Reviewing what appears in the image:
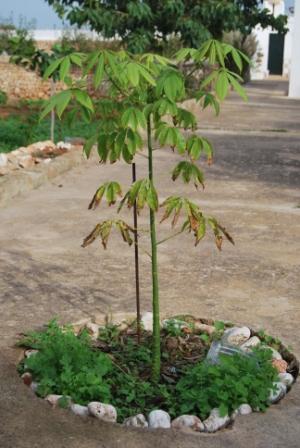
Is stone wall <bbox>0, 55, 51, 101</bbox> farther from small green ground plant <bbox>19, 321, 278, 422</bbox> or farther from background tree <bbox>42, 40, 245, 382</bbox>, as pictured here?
background tree <bbox>42, 40, 245, 382</bbox>

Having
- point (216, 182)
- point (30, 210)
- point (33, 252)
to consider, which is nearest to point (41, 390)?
point (33, 252)

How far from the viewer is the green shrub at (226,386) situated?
3.17 m

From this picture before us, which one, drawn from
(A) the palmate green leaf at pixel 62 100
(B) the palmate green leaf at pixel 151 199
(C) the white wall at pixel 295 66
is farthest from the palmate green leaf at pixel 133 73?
(C) the white wall at pixel 295 66

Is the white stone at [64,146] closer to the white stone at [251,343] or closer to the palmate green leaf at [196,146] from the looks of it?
the white stone at [251,343]

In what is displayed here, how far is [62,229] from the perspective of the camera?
6.38 m

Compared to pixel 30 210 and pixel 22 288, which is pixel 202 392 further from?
pixel 30 210

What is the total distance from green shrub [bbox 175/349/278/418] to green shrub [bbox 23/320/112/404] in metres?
0.35

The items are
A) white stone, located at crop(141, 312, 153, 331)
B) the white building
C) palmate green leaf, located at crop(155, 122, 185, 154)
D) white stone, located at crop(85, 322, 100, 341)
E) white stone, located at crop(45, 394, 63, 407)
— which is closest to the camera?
palmate green leaf, located at crop(155, 122, 185, 154)

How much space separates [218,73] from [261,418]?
140 cm

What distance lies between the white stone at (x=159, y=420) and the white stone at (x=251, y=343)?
0.76 m

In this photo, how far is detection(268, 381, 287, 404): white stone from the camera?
3250mm

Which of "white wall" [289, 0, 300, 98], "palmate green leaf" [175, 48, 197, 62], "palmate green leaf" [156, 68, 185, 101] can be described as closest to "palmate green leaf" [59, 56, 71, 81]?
"palmate green leaf" [156, 68, 185, 101]

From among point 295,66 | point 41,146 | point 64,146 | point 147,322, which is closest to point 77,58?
point 147,322

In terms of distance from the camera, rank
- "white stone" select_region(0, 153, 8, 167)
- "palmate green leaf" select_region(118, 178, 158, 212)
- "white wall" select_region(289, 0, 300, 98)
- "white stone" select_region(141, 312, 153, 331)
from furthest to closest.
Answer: "white wall" select_region(289, 0, 300, 98)
"white stone" select_region(0, 153, 8, 167)
"white stone" select_region(141, 312, 153, 331)
"palmate green leaf" select_region(118, 178, 158, 212)
